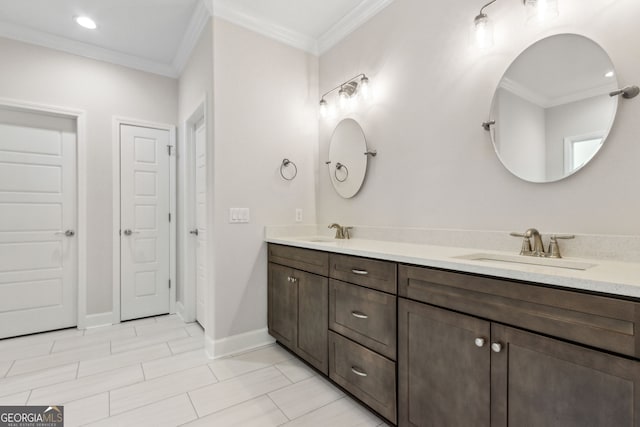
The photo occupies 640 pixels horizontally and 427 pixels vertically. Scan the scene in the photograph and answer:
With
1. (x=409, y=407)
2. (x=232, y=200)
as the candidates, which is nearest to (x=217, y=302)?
(x=232, y=200)

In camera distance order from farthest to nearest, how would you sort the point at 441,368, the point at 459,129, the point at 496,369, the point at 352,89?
the point at 352,89
the point at 459,129
the point at 441,368
the point at 496,369

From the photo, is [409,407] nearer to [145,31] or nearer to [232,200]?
[232,200]

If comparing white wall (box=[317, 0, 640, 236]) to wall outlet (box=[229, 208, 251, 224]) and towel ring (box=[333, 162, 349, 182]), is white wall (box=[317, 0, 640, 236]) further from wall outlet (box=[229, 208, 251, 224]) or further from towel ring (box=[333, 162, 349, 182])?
wall outlet (box=[229, 208, 251, 224])

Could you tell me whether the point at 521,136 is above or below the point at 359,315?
above

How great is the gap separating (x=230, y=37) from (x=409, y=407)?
2768mm

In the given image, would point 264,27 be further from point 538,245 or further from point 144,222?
point 538,245

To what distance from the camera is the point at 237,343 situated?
2.41 metres

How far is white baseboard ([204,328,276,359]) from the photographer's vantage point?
7.64 ft

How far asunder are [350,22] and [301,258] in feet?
6.54

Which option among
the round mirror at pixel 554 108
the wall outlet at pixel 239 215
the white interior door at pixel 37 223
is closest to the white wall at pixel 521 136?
the round mirror at pixel 554 108

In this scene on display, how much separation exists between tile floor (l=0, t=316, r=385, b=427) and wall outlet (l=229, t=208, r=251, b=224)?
1.06 m

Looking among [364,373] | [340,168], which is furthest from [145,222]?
[364,373]

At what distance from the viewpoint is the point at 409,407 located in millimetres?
1354
